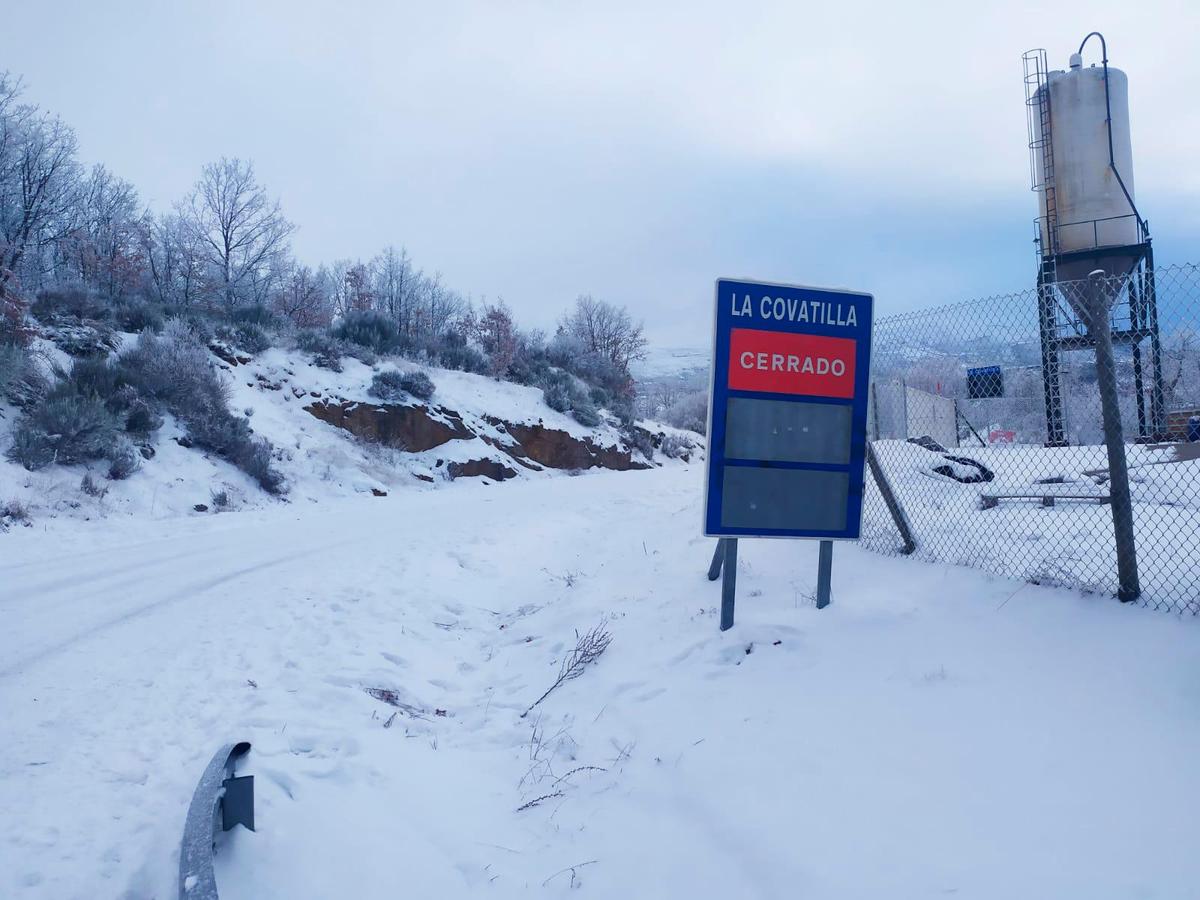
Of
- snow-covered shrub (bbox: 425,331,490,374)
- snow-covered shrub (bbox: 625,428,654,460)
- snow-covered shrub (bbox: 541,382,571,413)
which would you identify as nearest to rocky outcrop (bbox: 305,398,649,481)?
snow-covered shrub (bbox: 541,382,571,413)

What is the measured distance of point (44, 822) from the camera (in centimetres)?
294

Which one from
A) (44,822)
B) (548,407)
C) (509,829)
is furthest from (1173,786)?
(548,407)

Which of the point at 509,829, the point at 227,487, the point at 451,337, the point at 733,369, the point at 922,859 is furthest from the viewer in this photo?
the point at 451,337

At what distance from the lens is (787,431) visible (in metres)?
5.36

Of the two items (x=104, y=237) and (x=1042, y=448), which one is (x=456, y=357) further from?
(x=1042, y=448)

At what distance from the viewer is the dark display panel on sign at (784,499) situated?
5.30 metres

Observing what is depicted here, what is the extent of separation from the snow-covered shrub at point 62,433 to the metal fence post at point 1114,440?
42.3 ft

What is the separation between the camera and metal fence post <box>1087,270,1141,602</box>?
438cm

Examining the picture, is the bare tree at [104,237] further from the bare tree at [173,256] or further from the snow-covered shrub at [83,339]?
the snow-covered shrub at [83,339]

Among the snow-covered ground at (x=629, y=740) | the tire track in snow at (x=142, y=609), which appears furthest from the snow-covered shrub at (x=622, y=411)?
the snow-covered ground at (x=629, y=740)

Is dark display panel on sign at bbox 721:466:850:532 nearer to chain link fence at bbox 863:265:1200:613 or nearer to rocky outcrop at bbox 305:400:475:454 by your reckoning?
chain link fence at bbox 863:265:1200:613

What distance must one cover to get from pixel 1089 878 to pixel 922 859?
1.77ft

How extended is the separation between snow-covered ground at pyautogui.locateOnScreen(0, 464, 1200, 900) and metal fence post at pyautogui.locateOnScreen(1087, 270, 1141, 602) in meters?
0.23

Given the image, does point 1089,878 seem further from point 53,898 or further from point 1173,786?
point 53,898
